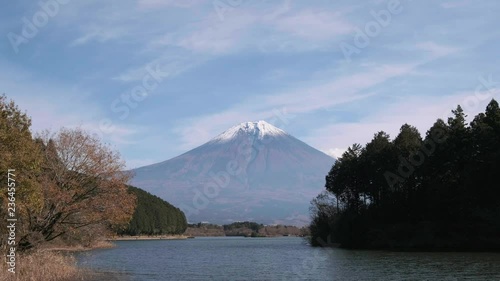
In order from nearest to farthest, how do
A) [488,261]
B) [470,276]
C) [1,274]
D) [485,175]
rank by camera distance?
[1,274] < [470,276] < [488,261] < [485,175]

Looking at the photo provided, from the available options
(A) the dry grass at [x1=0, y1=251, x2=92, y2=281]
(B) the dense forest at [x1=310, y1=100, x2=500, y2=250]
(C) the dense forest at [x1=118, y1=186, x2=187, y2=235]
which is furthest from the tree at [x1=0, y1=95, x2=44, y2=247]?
(C) the dense forest at [x1=118, y1=186, x2=187, y2=235]

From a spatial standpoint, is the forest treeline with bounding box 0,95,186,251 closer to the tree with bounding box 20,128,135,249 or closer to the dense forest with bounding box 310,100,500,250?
the tree with bounding box 20,128,135,249

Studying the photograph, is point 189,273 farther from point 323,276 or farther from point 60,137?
point 60,137

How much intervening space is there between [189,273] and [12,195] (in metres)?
15.1

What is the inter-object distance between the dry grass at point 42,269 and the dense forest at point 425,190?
39605 mm

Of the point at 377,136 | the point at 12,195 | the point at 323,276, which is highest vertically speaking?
the point at 377,136

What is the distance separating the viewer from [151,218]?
147 meters

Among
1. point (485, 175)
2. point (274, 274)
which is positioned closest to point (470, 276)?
point (274, 274)

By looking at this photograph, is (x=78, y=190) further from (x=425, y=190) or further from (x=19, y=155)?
(x=425, y=190)

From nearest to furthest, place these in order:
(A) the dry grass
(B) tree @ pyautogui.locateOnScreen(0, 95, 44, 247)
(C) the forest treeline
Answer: (B) tree @ pyautogui.locateOnScreen(0, 95, 44, 247), (A) the dry grass, (C) the forest treeline

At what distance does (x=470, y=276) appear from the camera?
96.3 ft

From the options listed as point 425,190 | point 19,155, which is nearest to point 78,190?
point 19,155

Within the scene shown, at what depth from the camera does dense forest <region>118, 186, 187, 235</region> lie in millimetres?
140625

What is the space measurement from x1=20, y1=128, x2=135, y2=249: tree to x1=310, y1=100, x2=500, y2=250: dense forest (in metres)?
37.4
